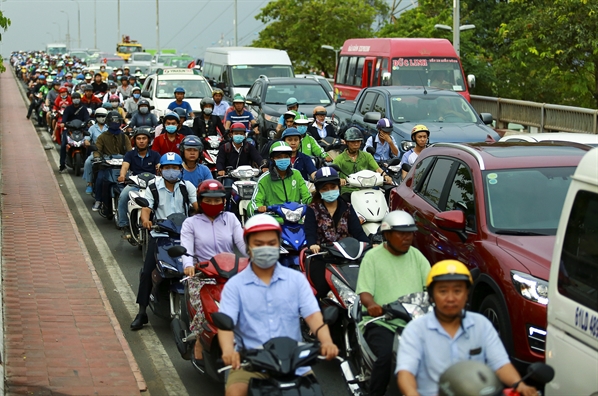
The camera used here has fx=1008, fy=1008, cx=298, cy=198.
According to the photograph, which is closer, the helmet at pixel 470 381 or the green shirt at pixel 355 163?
the helmet at pixel 470 381

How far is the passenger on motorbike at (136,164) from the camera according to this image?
1398cm

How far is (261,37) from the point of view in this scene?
198 feet

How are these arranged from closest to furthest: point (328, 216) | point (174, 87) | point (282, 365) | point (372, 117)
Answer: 1. point (282, 365)
2. point (328, 216)
3. point (372, 117)
4. point (174, 87)

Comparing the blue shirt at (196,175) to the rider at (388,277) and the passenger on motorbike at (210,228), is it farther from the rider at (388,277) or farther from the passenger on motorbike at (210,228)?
the rider at (388,277)

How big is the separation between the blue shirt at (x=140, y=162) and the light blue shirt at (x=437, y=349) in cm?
926

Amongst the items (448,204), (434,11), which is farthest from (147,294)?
(434,11)

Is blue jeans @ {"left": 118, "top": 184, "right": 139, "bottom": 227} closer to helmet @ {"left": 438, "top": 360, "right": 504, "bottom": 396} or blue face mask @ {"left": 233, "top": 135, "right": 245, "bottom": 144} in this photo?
blue face mask @ {"left": 233, "top": 135, "right": 245, "bottom": 144}

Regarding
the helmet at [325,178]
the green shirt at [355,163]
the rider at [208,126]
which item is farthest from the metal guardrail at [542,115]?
the helmet at [325,178]

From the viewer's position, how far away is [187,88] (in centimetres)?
2772

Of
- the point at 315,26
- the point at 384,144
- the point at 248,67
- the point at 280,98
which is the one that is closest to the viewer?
the point at 384,144

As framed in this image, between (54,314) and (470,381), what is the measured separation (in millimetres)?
6680

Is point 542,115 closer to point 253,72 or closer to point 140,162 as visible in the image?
point 253,72

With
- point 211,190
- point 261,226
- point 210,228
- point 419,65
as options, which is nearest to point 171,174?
point 210,228

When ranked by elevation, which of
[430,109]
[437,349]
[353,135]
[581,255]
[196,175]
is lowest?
[437,349]
